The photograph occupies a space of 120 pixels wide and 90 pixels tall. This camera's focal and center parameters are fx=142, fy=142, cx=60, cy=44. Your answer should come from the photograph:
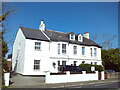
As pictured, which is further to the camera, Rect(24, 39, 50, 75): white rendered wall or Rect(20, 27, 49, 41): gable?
Rect(20, 27, 49, 41): gable

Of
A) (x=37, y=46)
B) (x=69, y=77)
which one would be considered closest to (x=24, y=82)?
(x=69, y=77)

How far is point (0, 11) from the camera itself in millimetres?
10812

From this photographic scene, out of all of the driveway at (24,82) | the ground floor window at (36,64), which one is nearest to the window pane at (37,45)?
the ground floor window at (36,64)

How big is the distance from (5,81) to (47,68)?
34.7 feet

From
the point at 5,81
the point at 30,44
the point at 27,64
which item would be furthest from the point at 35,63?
the point at 5,81

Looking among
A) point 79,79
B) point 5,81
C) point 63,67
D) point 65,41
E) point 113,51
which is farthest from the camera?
point 113,51

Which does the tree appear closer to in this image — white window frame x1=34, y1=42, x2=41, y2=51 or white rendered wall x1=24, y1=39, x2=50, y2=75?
white rendered wall x1=24, y1=39, x2=50, y2=75

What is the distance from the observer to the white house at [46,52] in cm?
2097

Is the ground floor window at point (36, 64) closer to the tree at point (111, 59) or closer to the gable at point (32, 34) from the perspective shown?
the gable at point (32, 34)

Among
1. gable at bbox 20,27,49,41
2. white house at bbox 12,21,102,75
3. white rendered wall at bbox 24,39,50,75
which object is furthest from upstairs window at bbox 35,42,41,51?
gable at bbox 20,27,49,41

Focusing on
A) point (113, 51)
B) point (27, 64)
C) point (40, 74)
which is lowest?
point (40, 74)

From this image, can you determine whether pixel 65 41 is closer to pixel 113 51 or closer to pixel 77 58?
pixel 77 58

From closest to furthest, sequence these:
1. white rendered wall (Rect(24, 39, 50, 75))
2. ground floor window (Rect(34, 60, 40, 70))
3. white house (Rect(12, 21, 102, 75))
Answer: white rendered wall (Rect(24, 39, 50, 75))
white house (Rect(12, 21, 102, 75))
ground floor window (Rect(34, 60, 40, 70))

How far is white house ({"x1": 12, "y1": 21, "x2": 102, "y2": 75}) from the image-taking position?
68.8ft
